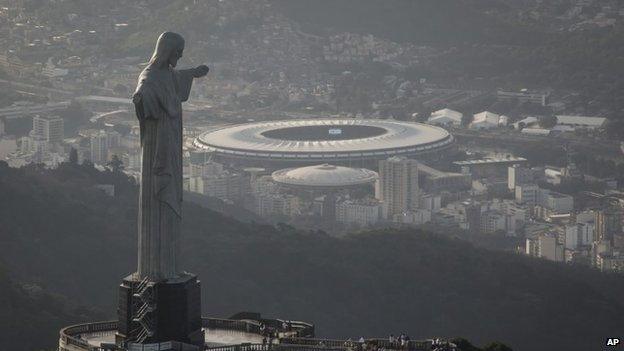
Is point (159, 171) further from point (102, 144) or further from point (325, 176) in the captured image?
point (102, 144)

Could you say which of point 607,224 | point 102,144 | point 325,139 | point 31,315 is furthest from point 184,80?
point 325,139

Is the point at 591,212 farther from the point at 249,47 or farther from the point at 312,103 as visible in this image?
the point at 249,47

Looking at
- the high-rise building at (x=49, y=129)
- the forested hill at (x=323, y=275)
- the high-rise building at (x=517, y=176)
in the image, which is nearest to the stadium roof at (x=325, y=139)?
the high-rise building at (x=517, y=176)

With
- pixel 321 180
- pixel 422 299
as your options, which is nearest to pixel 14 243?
pixel 422 299

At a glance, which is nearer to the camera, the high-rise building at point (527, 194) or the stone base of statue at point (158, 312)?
the stone base of statue at point (158, 312)

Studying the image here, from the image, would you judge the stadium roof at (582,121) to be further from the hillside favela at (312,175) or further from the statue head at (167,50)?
the statue head at (167,50)

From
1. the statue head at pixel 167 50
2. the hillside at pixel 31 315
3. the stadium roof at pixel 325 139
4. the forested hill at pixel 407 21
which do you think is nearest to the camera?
the statue head at pixel 167 50
